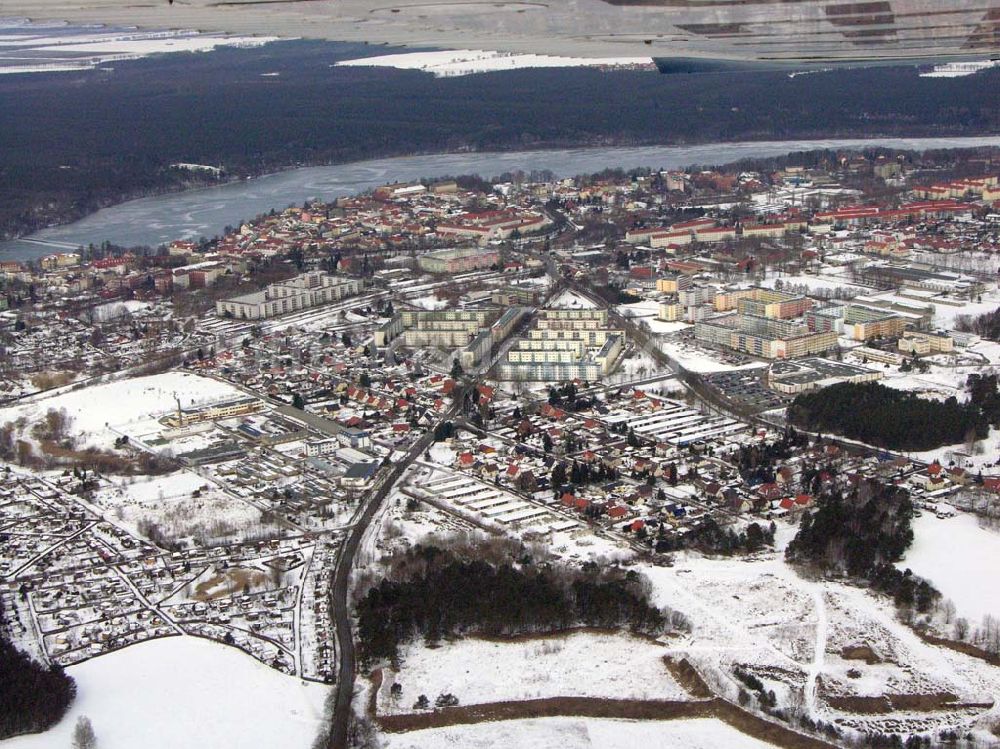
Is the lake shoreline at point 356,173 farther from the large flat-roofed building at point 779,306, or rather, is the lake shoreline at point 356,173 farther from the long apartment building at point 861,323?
the long apartment building at point 861,323

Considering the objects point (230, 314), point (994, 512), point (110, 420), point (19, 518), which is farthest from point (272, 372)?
point (994, 512)

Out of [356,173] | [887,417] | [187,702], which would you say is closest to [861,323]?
[887,417]

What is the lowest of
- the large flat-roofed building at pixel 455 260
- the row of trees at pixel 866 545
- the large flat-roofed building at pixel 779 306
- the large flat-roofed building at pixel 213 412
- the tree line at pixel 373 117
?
the tree line at pixel 373 117

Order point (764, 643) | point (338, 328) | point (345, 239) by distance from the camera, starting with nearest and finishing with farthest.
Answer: point (764, 643)
point (338, 328)
point (345, 239)

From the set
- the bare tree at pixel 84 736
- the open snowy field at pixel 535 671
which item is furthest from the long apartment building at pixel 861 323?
the bare tree at pixel 84 736

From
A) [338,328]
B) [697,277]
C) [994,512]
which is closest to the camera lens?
[994,512]

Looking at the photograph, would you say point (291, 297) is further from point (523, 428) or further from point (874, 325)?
point (874, 325)

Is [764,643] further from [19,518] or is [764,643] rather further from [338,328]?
[338,328]
